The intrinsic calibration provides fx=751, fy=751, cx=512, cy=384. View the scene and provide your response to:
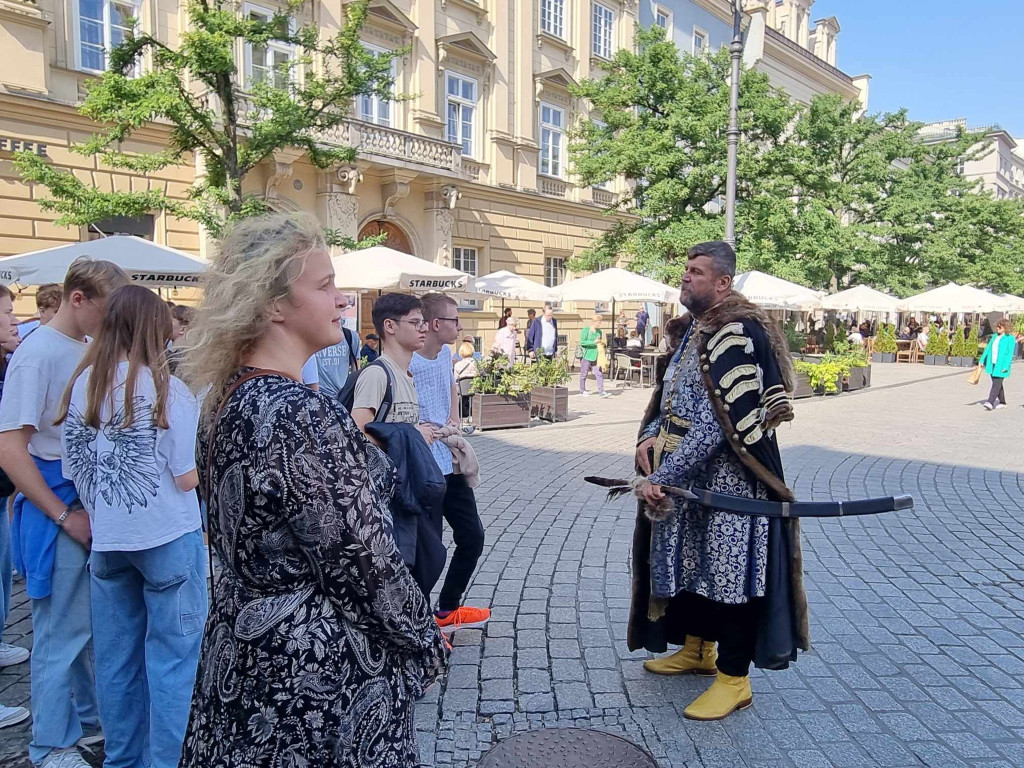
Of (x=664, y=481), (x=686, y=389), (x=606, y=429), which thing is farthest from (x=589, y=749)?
(x=606, y=429)

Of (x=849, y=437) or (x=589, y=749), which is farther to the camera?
(x=849, y=437)

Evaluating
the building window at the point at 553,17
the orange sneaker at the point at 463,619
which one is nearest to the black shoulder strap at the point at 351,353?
the orange sneaker at the point at 463,619

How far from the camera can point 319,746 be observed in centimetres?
153

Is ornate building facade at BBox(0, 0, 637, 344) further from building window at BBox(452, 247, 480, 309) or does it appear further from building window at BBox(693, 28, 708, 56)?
building window at BBox(693, 28, 708, 56)

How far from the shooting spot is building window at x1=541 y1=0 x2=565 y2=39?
2428 centimetres

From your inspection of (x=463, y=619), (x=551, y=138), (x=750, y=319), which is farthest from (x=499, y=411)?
(x=551, y=138)

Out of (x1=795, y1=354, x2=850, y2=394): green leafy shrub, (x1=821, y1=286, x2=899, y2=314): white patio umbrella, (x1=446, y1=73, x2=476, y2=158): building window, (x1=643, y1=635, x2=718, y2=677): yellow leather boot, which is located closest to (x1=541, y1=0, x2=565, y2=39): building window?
(x1=446, y1=73, x2=476, y2=158): building window

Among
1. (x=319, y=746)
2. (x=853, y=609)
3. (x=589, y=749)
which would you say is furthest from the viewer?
(x=853, y=609)

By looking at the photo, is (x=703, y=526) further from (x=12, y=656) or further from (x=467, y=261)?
(x=467, y=261)

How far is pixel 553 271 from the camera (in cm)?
2572

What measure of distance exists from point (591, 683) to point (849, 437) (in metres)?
8.84

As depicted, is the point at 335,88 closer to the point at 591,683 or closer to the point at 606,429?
the point at 606,429

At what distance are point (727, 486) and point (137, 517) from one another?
87.9 inches

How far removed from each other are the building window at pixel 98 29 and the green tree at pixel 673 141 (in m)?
11.6
